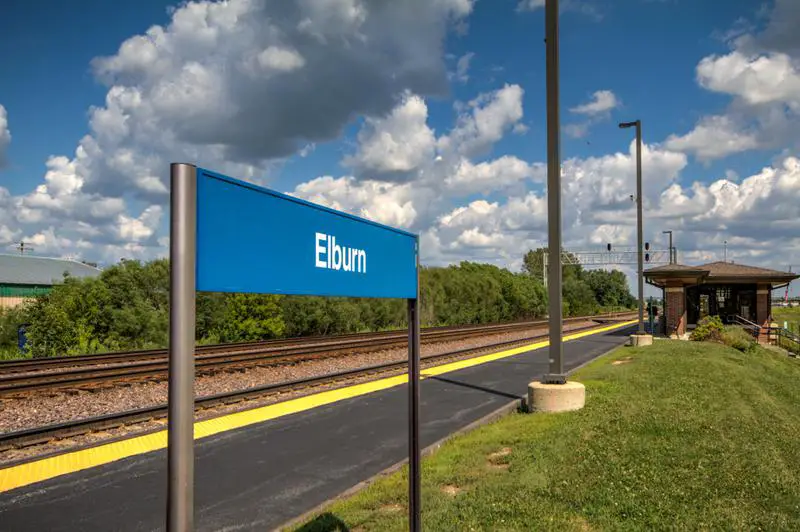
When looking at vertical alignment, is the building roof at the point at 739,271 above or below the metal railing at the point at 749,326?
above

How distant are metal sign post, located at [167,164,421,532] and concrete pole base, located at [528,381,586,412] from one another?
650 centimetres

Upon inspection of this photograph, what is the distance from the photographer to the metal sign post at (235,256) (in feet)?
6.05

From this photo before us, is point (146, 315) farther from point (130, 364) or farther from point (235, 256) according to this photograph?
point (235, 256)

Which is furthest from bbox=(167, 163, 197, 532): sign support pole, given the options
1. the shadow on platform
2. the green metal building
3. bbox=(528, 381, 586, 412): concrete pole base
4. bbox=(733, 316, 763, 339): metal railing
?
the green metal building

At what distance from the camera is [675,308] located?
90.7 feet

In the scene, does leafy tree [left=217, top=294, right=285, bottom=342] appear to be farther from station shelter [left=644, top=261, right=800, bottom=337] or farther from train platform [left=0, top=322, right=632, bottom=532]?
station shelter [left=644, top=261, right=800, bottom=337]

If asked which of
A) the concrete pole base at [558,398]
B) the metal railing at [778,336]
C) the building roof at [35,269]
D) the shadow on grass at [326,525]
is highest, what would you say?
the building roof at [35,269]

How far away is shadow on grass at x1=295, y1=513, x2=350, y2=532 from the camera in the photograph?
4.77 metres

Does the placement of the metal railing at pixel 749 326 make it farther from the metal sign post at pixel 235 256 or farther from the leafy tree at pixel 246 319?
the metal sign post at pixel 235 256

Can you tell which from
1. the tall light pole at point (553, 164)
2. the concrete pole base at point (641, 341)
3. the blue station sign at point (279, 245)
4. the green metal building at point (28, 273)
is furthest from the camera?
the green metal building at point (28, 273)

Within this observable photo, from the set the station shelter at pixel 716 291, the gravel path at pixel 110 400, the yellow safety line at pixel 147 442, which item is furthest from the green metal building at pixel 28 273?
the station shelter at pixel 716 291

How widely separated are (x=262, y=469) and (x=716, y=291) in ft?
121

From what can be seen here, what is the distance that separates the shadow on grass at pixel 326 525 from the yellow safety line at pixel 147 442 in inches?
130

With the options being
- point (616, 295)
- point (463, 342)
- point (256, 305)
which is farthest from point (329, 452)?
point (616, 295)
